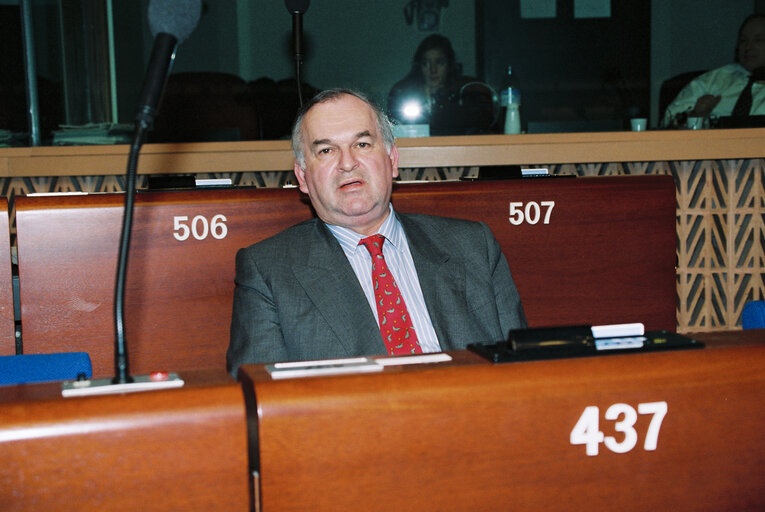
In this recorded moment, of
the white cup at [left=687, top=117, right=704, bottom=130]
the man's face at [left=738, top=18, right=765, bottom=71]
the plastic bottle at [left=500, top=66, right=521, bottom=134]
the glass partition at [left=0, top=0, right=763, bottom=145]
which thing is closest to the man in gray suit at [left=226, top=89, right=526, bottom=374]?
the plastic bottle at [left=500, top=66, right=521, bottom=134]

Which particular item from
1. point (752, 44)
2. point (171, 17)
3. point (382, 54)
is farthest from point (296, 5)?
point (382, 54)

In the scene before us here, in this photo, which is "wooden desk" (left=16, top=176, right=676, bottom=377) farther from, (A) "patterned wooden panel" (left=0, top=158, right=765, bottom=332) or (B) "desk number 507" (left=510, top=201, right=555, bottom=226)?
(A) "patterned wooden panel" (left=0, top=158, right=765, bottom=332)

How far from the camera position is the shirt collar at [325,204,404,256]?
5.36ft

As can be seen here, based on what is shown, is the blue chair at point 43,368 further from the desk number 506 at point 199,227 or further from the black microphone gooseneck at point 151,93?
the desk number 506 at point 199,227

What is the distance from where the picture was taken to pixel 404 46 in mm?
6750

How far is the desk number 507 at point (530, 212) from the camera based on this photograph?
196 cm

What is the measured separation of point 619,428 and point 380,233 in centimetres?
107

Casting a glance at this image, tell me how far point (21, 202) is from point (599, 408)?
1.38 meters

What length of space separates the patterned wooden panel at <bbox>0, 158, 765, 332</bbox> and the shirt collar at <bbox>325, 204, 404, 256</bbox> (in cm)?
91

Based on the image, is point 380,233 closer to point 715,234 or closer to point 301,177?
point 301,177

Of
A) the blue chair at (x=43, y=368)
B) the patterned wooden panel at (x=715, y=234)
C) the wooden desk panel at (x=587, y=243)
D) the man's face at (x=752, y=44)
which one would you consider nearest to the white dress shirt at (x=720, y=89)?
the man's face at (x=752, y=44)

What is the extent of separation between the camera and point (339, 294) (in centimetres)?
147

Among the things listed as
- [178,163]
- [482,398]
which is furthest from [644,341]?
[178,163]

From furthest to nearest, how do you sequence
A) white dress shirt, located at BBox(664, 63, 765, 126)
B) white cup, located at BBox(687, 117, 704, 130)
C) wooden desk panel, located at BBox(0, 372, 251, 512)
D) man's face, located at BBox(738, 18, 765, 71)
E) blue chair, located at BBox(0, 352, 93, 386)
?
white dress shirt, located at BBox(664, 63, 765, 126), man's face, located at BBox(738, 18, 765, 71), white cup, located at BBox(687, 117, 704, 130), blue chair, located at BBox(0, 352, 93, 386), wooden desk panel, located at BBox(0, 372, 251, 512)
